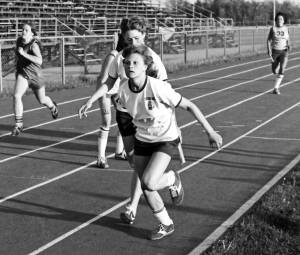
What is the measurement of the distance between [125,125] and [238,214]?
5.05ft

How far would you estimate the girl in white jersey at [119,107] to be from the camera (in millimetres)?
6594

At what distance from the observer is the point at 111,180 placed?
28.2 feet

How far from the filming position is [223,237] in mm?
6078

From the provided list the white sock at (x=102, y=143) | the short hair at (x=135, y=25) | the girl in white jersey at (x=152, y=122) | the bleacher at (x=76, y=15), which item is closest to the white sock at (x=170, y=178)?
the girl in white jersey at (x=152, y=122)

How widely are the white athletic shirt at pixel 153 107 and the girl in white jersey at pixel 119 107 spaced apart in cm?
58

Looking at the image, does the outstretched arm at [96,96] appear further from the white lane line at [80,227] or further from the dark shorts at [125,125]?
the white lane line at [80,227]

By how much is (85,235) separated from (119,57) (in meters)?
2.20

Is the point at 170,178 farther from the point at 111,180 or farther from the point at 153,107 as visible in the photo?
the point at 111,180

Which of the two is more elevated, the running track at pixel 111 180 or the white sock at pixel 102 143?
the white sock at pixel 102 143

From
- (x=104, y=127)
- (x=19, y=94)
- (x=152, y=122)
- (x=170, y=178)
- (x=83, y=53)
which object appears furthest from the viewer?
(x=83, y=53)

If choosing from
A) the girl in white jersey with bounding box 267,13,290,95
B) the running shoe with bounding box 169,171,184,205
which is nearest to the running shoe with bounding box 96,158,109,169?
the running shoe with bounding box 169,171,184,205

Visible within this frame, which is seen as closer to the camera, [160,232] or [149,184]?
[149,184]

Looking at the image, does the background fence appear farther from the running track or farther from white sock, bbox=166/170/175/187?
white sock, bbox=166/170/175/187

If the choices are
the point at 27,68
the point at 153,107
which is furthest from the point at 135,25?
the point at 27,68
